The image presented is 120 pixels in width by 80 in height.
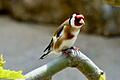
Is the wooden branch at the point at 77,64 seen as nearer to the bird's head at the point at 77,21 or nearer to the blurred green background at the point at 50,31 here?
the bird's head at the point at 77,21

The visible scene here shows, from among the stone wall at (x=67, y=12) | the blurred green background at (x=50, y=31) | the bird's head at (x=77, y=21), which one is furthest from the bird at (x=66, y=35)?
the stone wall at (x=67, y=12)

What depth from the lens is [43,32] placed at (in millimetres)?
3869

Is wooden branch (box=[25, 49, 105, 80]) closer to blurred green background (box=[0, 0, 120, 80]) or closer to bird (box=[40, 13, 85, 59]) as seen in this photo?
bird (box=[40, 13, 85, 59])

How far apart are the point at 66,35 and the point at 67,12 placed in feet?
10.8

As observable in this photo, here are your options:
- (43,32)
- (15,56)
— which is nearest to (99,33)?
(43,32)

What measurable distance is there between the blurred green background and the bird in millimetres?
2036

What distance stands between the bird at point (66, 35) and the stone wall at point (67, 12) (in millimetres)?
2745

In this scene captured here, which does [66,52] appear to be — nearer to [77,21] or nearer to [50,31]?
[77,21]

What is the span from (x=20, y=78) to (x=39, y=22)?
3644mm

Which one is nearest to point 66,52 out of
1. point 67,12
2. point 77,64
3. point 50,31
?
point 77,64

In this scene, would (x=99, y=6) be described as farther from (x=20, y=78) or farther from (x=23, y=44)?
(x=20, y=78)

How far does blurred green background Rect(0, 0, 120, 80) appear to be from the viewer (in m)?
3.18

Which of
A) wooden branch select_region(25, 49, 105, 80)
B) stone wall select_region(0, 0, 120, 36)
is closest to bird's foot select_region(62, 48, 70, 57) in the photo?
wooden branch select_region(25, 49, 105, 80)

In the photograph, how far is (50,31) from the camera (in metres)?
3.88
